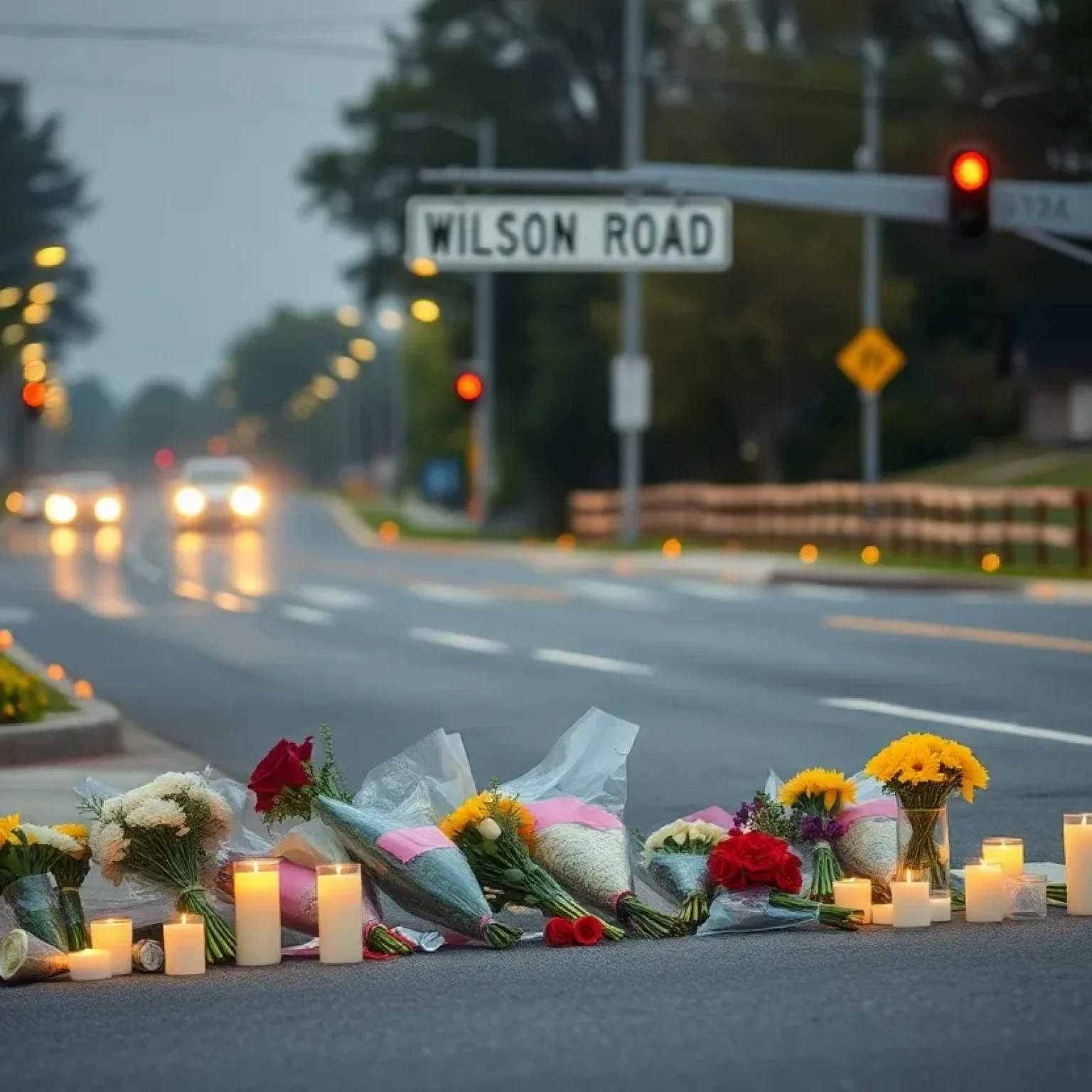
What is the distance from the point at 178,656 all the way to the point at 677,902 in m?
16.8

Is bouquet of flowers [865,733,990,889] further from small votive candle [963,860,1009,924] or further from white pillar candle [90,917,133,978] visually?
white pillar candle [90,917,133,978]

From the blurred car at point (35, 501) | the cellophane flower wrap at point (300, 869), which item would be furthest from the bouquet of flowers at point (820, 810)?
the blurred car at point (35, 501)

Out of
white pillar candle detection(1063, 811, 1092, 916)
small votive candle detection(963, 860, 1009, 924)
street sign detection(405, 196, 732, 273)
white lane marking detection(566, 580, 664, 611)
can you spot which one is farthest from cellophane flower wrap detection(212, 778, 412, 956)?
white lane marking detection(566, 580, 664, 611)

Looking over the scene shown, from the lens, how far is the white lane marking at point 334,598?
3562cm

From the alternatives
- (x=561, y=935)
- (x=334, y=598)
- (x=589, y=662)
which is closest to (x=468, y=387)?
(x=334, y=598)

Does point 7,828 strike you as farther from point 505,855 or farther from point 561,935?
point 561,935

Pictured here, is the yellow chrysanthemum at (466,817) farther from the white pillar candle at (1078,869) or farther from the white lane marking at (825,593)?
the white lane marking at (825,593)

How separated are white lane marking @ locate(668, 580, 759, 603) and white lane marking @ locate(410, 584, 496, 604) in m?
2.60

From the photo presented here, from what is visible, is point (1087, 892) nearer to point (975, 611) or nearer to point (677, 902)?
point (677, 902)

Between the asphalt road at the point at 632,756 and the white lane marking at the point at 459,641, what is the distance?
0.09m

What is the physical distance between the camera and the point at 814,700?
20.6 metres

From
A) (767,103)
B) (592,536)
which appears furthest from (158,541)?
(767,103)

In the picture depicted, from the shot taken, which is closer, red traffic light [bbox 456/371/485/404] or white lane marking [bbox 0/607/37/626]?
white lane marking [bbox 0/607/37/626]

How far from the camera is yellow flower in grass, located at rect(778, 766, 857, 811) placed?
10.4 meters
